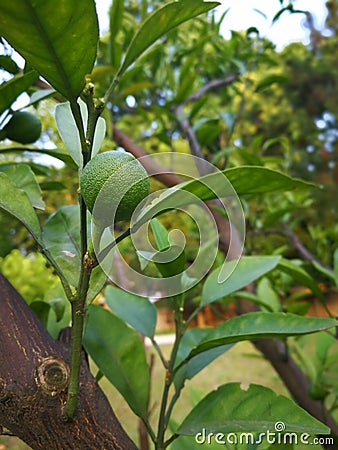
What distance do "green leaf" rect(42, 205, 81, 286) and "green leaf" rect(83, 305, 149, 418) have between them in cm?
10

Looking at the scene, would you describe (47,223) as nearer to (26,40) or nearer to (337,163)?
(26,40)

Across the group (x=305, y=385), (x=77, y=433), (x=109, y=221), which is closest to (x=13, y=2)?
(x=109, y=221)

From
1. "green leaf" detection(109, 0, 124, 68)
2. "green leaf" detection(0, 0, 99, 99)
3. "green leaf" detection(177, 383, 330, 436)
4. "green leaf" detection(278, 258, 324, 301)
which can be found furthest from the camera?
"green leaf" detection(109, 0, 124, 68)

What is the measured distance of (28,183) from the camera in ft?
1.23

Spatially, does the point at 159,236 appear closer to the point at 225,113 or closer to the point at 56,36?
the point at 56,36

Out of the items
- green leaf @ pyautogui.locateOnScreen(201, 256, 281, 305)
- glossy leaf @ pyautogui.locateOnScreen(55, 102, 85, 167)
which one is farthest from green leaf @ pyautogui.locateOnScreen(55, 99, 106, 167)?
green leaf @ pyautogui.locateOnScreen(201, 256, 281, 305)

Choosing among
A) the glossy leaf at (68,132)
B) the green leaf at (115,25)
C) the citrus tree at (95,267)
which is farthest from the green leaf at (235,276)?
the green leaf at (115,25)

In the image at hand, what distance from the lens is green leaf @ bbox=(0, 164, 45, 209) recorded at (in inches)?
14.3

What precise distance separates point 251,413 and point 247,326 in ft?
0.22

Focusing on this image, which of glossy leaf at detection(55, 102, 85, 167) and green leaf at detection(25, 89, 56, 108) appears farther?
green leaf at detection(25, 89, 56, 108)

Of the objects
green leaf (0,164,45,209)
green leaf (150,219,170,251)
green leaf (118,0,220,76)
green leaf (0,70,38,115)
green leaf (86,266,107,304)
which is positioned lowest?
green leaf (86,266,107,304)

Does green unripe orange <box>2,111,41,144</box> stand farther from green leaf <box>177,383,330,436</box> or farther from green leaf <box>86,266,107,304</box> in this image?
green leaf <box>177,383,330,436</box>

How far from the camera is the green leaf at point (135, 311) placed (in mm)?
479

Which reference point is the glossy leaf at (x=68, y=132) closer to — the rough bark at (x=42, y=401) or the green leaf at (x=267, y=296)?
the rough bark at (x=42, y=401)
